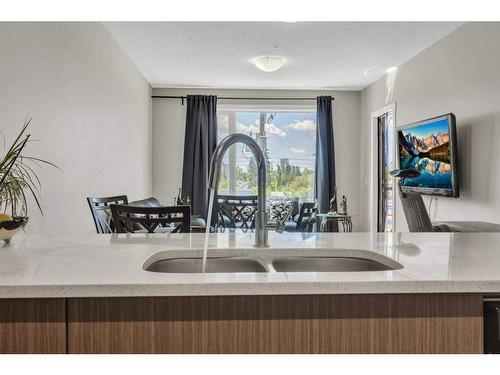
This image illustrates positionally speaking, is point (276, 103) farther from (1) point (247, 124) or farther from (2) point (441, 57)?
(2) point (441, 57)

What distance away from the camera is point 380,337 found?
0.91m

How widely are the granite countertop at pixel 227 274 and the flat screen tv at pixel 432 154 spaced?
2.66 m

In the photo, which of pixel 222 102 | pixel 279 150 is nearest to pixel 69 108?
pixel 222 102

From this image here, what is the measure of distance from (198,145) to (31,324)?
6044 mm

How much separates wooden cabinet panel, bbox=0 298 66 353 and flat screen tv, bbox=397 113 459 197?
376 centimetres

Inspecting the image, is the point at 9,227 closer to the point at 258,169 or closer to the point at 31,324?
the point at 31,324

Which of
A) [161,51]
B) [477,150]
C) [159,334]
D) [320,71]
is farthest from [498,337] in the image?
[320,71]

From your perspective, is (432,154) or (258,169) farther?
(432,154)

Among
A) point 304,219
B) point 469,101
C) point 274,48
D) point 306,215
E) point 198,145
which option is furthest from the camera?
point 198,145

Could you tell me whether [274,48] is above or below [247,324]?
above

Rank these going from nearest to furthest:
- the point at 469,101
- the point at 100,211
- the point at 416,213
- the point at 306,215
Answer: the point at 416,213 → the point at 100,211 → the point at 469,101 → the point at 306,215

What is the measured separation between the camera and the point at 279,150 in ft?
23.6

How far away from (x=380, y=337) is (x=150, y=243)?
2.61ft

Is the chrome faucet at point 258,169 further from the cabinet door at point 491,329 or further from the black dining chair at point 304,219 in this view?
A: the black dining chair at point 304,219
